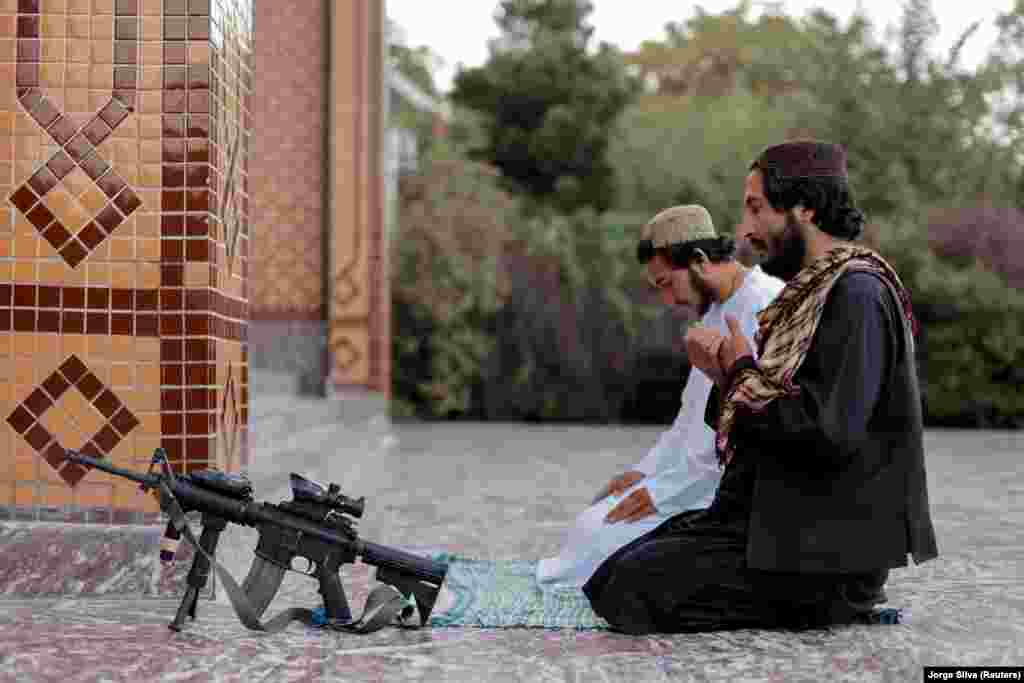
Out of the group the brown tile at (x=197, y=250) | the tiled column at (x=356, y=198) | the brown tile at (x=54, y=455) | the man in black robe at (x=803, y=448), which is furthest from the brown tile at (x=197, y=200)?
the tiled column at (x=356, y=198)

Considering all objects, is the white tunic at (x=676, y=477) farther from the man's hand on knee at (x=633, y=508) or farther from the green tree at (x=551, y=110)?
the green tree at (x=551, y=110)

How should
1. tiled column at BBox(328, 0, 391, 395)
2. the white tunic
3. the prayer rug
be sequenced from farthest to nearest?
tiled column at BBox(328, 0, 391, 395) → the white tunic → the prayer rug

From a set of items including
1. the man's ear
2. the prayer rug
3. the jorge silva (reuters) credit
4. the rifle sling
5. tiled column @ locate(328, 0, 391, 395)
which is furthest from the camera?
tiled column @ locate(328, 0, 391, 395)

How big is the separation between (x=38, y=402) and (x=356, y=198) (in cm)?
822

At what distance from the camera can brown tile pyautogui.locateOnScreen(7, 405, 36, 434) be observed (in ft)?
13.3

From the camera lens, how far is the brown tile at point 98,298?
4070 millimetres

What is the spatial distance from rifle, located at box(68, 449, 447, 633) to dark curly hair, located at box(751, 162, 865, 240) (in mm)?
1442

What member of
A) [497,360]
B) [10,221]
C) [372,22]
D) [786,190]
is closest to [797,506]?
[786,190]

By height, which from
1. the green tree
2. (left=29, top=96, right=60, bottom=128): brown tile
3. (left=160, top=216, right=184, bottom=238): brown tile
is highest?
the green tree

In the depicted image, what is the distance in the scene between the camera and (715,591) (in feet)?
11.4

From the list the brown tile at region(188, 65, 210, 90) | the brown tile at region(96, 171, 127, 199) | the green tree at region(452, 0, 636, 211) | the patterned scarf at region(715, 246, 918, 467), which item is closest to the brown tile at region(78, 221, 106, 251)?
the brown tile at region(96, 171, 127, 199)

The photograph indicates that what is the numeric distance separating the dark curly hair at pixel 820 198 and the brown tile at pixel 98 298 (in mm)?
2137

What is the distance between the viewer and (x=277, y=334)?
38.0 ft

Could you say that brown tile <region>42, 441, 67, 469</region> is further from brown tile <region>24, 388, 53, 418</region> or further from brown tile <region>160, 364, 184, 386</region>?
brown tile <region>160, 364, 184, 386</region>
